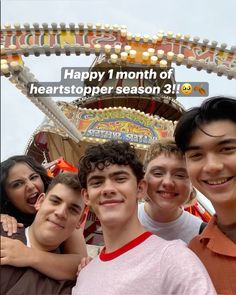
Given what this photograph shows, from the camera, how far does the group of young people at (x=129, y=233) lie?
77.7 inches

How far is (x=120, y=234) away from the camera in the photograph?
7.52 feet

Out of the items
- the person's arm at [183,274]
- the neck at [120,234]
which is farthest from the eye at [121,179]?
the person's arm at [183,274]

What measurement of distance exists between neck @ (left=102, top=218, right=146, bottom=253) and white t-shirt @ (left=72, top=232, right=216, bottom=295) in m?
0.04

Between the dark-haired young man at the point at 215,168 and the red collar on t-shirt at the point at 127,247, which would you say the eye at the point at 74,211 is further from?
the dark-haired young man at the point at 215,168

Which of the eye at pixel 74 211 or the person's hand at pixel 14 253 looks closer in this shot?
the person's hand at pixel 14 253

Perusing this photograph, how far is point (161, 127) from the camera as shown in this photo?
12648mm

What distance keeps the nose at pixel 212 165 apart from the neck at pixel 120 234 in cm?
52

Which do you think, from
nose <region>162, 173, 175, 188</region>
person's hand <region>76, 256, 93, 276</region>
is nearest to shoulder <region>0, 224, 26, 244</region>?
person's hand <region>76, 256, 93, 276</region>

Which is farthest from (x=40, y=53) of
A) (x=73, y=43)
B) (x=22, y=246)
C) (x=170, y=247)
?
(x=170, y=247)

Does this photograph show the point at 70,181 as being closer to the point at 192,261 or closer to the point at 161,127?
the point at 192,261

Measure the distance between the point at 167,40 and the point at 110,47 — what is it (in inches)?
41.8

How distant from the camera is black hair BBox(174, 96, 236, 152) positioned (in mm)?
2325

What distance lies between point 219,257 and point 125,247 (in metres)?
0.51

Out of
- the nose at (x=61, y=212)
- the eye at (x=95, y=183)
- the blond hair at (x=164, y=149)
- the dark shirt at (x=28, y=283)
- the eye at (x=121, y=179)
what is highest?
the blond hair at (x=164, y=149)
